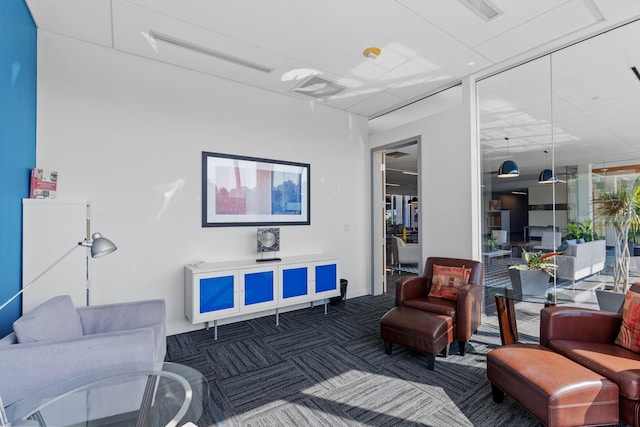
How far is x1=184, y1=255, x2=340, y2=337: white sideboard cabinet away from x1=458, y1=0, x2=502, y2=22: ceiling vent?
320cm

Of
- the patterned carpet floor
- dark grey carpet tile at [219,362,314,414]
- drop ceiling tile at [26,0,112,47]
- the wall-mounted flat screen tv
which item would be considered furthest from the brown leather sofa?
drop ceiling tile at [26,0,112,47]

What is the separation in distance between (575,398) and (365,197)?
155 inches

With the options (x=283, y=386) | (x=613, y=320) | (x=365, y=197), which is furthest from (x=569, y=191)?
(x=283, y=386)

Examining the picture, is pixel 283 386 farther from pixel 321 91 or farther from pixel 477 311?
pixel 321 91

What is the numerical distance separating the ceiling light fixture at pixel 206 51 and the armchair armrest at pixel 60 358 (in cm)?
282

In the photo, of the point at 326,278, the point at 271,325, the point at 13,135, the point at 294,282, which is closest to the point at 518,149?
the point at 326,278

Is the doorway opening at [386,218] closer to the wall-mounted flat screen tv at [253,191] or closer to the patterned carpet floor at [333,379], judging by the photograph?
the wall-mounted flat screen tv at [253,191]

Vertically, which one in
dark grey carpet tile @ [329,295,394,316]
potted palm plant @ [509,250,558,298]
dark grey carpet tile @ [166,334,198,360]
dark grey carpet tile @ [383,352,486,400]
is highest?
potted palm plant @ [509,250,558,298]

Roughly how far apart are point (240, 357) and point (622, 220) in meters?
3.94

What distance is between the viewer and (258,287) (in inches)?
148

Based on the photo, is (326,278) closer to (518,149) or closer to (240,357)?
(240,357)

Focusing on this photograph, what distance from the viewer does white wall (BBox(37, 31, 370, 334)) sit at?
3109mm

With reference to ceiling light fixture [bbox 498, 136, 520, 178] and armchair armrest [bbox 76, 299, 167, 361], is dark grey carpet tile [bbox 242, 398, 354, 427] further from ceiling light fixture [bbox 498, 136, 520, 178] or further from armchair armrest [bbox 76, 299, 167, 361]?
ceiling light fixture [bbox 498, 136, 520, 178]

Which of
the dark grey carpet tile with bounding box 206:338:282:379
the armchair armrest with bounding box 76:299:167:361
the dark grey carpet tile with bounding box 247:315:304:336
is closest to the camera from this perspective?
the armchair armrest with bounding box 76:299:167:361
